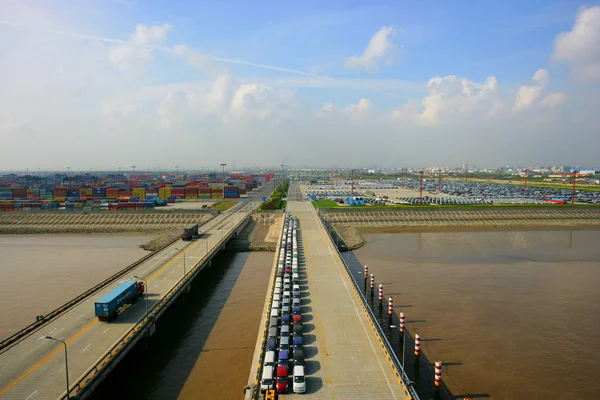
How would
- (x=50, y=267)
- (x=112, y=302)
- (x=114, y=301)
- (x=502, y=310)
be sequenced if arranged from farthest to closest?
1. (x=50, y=267)
2. (x=502, y=310)
3. (x=114, y=301)
4. (x=112, y=302)

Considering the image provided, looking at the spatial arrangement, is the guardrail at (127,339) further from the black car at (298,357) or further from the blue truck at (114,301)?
the black car at (298,357)

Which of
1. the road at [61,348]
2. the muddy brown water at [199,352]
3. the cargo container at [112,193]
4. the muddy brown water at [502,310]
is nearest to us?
the road at [61,348]

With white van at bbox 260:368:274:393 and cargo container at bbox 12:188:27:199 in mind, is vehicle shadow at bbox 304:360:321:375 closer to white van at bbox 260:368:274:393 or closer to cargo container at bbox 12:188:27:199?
white van at bbox 260:368:274:393

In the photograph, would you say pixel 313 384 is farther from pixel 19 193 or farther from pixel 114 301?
pixel 19 193

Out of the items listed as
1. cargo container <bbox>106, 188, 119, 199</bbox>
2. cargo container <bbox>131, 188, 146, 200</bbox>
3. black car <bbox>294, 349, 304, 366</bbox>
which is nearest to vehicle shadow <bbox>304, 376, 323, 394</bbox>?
black car <bbox>294, 349, 304, 366</bbox>

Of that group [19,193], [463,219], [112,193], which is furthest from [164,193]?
[463,219]

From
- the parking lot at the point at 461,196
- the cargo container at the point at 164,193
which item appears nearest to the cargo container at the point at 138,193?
the cargo container at the point at 164,193
